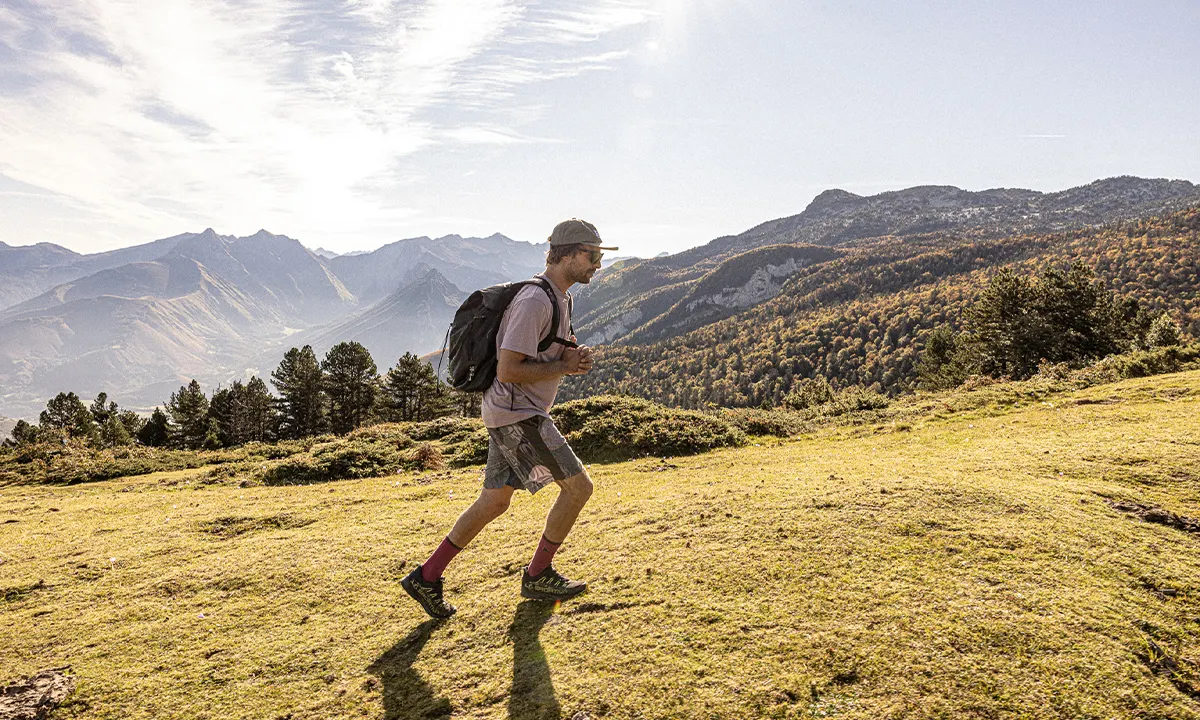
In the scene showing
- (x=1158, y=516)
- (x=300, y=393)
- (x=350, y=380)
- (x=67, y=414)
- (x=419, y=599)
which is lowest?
(x=1158, y=516)

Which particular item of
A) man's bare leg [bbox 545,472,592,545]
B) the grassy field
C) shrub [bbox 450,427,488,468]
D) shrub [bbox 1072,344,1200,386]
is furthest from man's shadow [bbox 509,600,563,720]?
shrub [bbox 1072,344,1200,386]

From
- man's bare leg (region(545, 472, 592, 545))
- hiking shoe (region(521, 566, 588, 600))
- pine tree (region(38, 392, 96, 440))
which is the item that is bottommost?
hiking shoe (region(521, 566, 588, 600))

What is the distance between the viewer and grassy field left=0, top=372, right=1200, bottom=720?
3.51 metres

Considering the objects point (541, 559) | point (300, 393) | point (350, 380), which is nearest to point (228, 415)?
point (300, 393)

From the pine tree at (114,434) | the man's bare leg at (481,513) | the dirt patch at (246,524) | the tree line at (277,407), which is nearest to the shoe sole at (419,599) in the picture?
the man's bare leg at (481,513)

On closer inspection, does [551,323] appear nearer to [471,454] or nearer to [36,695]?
[36,695]

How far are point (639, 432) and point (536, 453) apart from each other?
1075 cm

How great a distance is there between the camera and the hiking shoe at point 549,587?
514cm

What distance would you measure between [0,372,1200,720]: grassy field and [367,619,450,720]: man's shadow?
25 mm

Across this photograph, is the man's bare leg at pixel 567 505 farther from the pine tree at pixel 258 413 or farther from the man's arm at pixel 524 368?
the pine tree at pixel 258 413

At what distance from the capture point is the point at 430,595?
511 centimetres

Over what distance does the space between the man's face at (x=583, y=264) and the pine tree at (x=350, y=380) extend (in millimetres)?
55599

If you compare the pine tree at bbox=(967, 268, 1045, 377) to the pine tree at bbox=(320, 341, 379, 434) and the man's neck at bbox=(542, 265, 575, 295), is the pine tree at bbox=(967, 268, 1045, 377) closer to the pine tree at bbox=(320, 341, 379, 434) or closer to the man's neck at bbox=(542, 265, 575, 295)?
the man's neck at bbox=(542, 265, 575, 295)

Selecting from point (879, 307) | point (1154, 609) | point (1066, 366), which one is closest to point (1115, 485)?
point (1154, 609)
